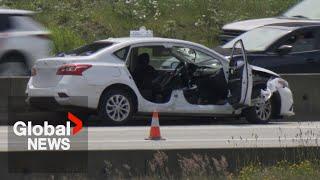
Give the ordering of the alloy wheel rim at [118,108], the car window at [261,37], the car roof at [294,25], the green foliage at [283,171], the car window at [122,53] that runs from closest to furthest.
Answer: the green foliage at [283,171], the alloy wheel rim at [118,108], the car window at [122,53], the car window at [261,37], the car roof at [294,25]

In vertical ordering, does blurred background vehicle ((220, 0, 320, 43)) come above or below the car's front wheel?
above

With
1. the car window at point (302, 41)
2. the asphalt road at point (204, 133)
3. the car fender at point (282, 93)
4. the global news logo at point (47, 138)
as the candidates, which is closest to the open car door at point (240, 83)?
the asphalt road at point (204, 133)

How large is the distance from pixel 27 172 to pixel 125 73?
629cm

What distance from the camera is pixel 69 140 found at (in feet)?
29.7

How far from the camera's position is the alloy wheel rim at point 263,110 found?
51.1 ft

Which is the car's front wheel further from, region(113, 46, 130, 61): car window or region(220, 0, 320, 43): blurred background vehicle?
region(220, 0, 320, 43): blurred background vehicle

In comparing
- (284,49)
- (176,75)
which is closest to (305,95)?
(284,49)

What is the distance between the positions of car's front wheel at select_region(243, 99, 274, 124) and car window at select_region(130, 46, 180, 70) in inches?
62.8

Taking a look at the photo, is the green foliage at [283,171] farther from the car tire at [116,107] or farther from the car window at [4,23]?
the car window at [4,23]

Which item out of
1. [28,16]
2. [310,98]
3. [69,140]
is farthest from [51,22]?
[69,140]

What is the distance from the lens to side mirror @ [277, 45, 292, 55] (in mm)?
17406

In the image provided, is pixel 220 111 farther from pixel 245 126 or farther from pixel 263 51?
pixel 263 51

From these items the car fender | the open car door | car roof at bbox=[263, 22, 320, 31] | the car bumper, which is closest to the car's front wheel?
the car fender

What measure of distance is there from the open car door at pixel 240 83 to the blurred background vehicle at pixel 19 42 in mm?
4369
